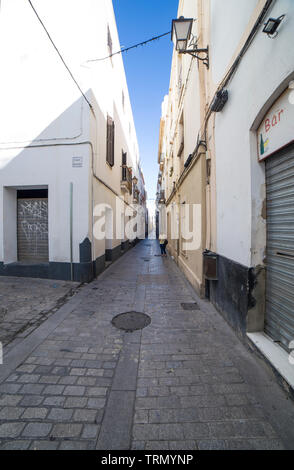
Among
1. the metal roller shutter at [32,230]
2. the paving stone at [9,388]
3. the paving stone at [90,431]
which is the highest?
the metal roller shutter at [32,230]

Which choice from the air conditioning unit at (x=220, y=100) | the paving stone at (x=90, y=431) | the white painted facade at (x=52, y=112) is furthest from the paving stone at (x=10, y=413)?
the air conditioning unit at (x=220, y=100)

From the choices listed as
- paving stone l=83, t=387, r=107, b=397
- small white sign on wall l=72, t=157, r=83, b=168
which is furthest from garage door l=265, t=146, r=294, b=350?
small white sign on wall l=72, t=157, r=83, b=168

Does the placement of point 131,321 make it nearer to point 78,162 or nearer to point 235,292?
point 235,292

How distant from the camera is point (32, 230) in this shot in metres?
6.79

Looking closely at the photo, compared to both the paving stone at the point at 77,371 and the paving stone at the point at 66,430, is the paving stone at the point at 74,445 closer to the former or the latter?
the paving stone at the point at 66,430

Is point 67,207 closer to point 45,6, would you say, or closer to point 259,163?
point 259,163

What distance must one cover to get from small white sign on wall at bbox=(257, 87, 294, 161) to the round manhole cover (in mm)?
3171

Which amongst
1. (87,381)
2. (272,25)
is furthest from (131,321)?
(272,25)

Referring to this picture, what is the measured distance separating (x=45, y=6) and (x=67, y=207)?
19.3 feet

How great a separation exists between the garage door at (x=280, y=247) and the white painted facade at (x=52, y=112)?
4.83m

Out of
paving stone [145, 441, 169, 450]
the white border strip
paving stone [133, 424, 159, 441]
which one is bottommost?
paving stone [145, 441, 169, 450]

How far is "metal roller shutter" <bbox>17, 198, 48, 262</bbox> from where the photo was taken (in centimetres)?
669

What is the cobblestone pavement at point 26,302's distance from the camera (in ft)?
10.9

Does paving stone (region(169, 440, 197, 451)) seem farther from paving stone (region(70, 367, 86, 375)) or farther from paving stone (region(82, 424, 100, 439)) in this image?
paving stone (region(70, 367, 86, 375))
